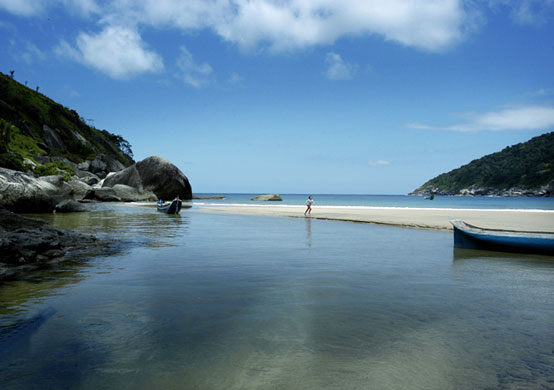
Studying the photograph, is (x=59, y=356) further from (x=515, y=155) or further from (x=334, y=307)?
(x=515, y=155)

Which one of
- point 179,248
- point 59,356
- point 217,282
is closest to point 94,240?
point 179,248

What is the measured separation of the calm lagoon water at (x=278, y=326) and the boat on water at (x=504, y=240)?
75.3 inches

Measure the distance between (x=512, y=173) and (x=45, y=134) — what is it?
153462mm

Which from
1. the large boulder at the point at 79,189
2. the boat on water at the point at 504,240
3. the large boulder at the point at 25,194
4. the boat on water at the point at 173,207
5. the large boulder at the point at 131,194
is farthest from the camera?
the large boulder at the point at 131,194

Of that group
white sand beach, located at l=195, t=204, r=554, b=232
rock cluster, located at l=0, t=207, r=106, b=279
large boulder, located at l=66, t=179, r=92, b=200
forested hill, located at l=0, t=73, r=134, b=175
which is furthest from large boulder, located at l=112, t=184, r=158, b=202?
rock cluster, located at l=0, t=207, r=106, b=279

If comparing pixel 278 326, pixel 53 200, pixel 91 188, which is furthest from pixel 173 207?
pixel 91 188

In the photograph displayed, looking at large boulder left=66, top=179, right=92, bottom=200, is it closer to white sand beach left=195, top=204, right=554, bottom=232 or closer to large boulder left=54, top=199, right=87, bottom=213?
large boulder left=54, top=199, right=87, bottom=213

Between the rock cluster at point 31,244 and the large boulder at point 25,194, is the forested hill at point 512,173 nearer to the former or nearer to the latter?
the large boulder at point 25,194

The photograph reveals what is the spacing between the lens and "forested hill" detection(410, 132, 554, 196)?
390 ft

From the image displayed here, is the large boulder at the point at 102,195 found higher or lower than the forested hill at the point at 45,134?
lower

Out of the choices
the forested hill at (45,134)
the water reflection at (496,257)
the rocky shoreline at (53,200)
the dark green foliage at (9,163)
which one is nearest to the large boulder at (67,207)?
the rocky shoreline at (53,200)

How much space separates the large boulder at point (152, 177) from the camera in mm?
61250

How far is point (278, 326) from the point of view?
5.10 meters

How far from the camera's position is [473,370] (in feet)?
12.5
